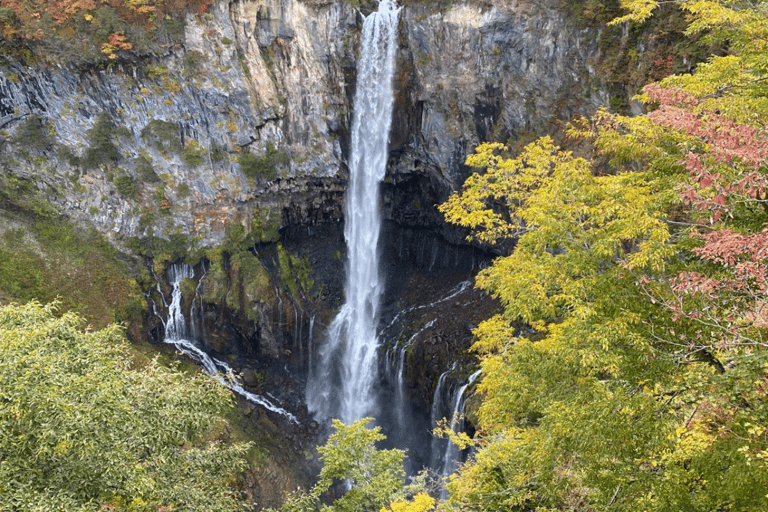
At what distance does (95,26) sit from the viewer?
22719mm

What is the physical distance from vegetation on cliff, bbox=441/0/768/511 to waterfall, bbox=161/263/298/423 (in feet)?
57.2

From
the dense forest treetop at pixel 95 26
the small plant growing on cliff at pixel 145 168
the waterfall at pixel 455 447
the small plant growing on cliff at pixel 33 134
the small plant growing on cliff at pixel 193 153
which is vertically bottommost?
the waterfall at pixel 455 447

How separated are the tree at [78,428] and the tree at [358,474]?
2207mm

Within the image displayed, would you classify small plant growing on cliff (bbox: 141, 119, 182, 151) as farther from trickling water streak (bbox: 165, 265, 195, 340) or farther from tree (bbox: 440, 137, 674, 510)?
tree (bbox: 440, 137, 674, 510)

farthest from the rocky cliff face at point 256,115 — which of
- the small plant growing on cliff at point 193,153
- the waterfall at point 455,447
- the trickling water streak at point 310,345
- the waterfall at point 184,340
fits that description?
the waterfall at point 455,447

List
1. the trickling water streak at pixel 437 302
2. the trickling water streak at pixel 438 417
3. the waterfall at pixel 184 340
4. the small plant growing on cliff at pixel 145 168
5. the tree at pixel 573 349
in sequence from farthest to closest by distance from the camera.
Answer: the small plant growing on cliff at pixel 145 168 < the waterfall at pixel 184 340 < the trickling water streak at pixel 437 302 < the trickling water streak at pixel 438 417 < the tree at pixel 573 349

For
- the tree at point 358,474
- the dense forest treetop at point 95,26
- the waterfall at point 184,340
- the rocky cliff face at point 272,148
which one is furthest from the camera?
the waterfall at point 184,340

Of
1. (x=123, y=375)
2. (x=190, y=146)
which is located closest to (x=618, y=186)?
(x=123, y=375)

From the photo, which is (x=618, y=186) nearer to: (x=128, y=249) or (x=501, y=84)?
(x=501, y=84)

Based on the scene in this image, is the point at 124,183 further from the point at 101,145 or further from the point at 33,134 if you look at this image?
Answer: the point at 33,134

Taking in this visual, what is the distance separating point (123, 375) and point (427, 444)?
50.7ft

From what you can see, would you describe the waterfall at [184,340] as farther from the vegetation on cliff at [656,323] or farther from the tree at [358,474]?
the vegetation on cliff at [656,323]

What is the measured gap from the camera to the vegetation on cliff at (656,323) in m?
4.75

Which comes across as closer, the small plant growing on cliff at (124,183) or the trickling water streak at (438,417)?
the trickling water streak at (438,417)
